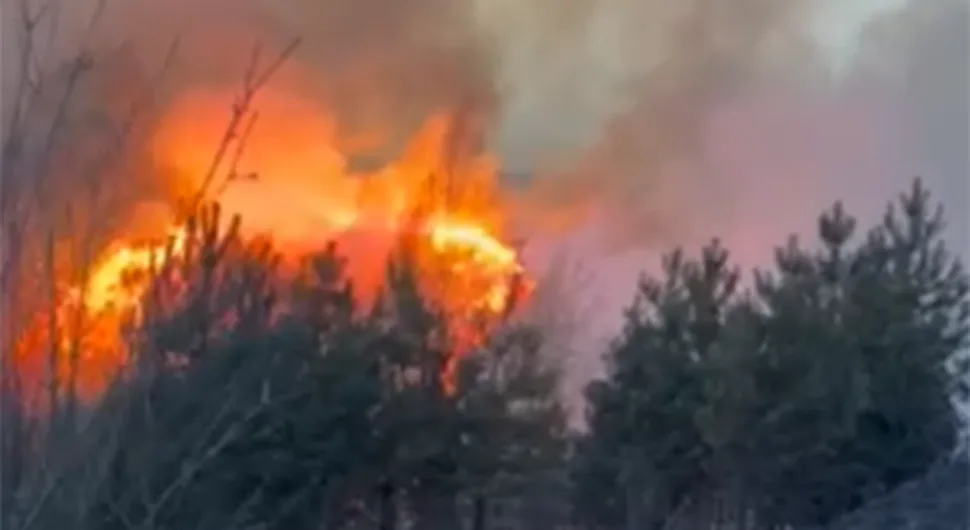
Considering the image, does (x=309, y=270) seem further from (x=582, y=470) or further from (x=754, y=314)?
(x=754, y=314)

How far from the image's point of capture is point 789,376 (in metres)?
6.96

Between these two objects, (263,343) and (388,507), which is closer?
(263,343)

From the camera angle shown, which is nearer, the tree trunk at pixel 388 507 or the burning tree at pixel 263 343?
the burning tree at pixel 263 343

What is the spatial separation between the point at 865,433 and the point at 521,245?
173cm

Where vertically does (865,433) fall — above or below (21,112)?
above

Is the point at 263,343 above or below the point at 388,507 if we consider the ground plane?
below

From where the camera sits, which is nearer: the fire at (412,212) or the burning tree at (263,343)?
the burning tree at (263,343)

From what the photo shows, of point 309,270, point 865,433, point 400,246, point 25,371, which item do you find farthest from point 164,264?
point 865,433

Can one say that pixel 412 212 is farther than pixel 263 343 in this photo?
Yes

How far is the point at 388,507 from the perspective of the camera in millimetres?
7289

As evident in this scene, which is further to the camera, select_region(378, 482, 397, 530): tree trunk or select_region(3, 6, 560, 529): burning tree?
select_region(378, 482, 397, 530): tree trunk

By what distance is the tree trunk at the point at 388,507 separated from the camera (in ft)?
23.6

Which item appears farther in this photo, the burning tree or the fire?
the fire

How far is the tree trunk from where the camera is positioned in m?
7.19
